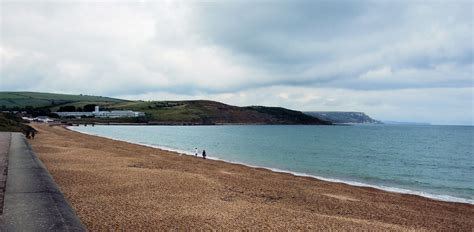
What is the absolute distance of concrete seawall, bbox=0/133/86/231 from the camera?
339 inches

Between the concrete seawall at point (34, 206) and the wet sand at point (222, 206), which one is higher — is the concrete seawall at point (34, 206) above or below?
above

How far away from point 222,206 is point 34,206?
702cm

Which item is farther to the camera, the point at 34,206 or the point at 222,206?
the point at 222,206

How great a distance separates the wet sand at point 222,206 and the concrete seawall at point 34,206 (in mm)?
1121

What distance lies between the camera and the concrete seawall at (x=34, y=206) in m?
8.61

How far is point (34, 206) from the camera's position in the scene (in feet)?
33.2

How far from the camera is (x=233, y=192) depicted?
18.7 metres

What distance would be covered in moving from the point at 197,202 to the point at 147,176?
660 centimetres

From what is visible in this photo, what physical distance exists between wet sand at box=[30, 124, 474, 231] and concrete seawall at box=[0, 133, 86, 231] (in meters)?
1.12

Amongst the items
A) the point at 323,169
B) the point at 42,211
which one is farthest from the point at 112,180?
the point at 323,169

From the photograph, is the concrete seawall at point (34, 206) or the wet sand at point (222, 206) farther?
the wet sand at point (222, 206)

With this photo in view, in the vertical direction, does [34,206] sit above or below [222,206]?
above

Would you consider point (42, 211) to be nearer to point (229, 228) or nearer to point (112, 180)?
point (229, 228)

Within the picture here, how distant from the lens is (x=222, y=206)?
15.1 metres
